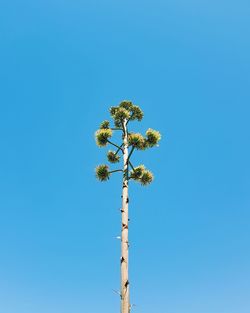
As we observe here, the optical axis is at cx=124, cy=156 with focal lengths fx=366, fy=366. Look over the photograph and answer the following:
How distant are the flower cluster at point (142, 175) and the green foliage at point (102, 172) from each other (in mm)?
968

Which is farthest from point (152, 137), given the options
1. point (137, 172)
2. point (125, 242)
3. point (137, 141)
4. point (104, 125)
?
point (125, 242)

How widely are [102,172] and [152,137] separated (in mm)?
2419

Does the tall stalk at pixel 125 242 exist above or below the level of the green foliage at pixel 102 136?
below

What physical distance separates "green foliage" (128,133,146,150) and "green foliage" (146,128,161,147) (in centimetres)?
27

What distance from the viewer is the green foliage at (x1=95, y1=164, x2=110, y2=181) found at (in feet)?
46.1

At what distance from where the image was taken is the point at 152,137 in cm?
1448

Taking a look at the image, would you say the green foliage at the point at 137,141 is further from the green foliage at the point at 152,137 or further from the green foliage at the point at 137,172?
the green foliage at the point at 137,172

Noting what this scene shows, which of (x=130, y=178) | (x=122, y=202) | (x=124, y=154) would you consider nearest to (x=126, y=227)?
(x=122, y=202)

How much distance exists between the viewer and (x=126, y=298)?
1084cm

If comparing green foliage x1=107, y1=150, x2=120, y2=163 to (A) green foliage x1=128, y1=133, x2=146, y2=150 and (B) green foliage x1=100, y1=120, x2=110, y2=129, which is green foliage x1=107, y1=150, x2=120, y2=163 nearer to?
(A) green foliage x1=128, y1=133, x2=146, y2=150

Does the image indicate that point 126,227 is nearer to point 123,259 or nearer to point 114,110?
point 123,259

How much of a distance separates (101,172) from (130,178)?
114cm

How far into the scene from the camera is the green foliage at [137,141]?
14.2 meters

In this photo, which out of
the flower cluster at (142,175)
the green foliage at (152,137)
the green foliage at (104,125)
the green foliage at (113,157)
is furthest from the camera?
the green foliage at (104,125)
